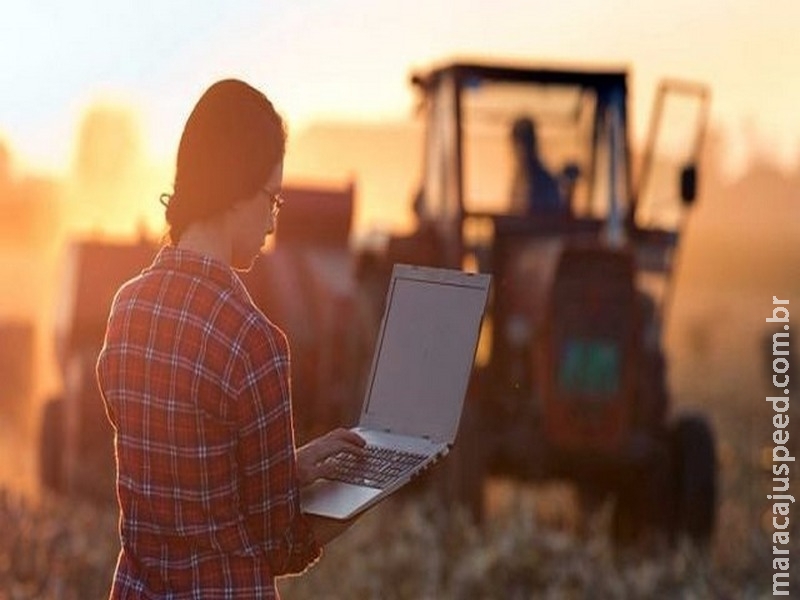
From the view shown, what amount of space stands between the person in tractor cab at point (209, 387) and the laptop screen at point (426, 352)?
362 mm

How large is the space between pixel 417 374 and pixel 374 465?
227 millimetres

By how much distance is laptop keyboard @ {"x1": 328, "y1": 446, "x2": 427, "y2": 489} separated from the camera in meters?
3.48

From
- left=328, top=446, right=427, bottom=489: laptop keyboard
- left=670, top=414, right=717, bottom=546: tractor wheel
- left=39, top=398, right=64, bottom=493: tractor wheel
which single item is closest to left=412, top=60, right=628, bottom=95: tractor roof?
left=670, top=414, right=717, bottom=546: tractor wheel

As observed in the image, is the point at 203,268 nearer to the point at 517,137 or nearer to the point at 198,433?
the point at 198,433

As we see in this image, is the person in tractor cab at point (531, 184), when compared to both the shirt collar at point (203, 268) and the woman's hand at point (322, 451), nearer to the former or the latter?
the woman's hand at point (322, 451)

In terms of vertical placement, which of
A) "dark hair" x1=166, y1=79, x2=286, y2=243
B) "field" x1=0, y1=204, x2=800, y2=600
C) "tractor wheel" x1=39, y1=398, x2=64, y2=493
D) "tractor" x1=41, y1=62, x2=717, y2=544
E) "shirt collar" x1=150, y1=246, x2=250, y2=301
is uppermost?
"dark hair" x1=166, y1=79, x2=286, y2=243

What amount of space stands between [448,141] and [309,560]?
704cm

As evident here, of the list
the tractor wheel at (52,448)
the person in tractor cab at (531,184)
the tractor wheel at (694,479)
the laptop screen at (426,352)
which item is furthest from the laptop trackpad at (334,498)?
the tractor wheel at (52,448)

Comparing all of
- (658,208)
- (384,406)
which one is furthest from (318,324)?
(384,406)

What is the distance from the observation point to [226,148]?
3297 millimetres

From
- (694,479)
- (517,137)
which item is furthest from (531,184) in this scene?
(694,479)

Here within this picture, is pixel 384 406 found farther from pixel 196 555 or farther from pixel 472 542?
pixel 472 542

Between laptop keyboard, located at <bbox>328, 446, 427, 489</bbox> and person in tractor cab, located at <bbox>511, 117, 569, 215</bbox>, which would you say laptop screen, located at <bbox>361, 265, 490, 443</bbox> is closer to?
laptop keyboard, located at <bbox>328, 446, 427, 489</bbox>

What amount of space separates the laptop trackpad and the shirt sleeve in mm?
40
